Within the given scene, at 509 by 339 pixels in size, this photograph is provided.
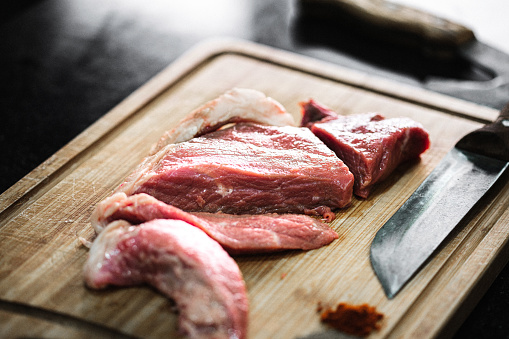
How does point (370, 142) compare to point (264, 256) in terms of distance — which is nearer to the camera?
point (264, 256)

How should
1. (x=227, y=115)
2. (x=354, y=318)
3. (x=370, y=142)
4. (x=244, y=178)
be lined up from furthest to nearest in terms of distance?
(x=227, y=115) → (x=370, y=142) → (x=244, y=178) → (x=354, y=318)

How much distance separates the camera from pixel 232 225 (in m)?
3.30

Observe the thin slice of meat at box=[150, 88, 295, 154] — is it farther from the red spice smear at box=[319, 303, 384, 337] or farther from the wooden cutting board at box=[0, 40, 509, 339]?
the red spice smear at box=[319, 303, 384, 337]

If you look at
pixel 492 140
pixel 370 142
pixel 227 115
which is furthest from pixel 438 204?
pixel 227 115

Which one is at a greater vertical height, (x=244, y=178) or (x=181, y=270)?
(x=244, y=178)

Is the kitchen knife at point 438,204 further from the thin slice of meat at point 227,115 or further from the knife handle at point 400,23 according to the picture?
the knife handle at point 400,23

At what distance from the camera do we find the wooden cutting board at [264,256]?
2.88 metres

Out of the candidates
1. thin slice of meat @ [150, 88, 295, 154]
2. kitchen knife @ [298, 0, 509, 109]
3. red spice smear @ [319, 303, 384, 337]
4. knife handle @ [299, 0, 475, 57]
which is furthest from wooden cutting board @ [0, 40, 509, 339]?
knife handle @ [299, 0, 475, 57]

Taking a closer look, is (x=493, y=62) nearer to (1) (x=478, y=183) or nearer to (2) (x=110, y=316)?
(1) (x=478, y=183)

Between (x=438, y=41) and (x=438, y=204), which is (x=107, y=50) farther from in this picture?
(x=438, y=204)

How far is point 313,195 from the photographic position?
3.54 m

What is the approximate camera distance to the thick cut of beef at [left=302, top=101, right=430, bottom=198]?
3.67 meters

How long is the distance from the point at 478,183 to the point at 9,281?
282 cm

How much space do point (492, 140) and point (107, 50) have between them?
3.82m
